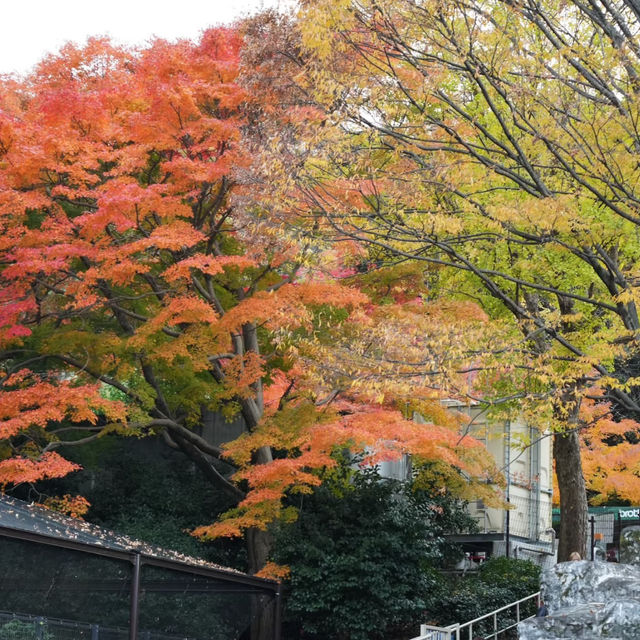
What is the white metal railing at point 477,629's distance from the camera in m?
11.9

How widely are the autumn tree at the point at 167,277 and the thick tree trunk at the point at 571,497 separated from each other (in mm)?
1846

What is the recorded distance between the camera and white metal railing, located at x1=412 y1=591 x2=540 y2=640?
39.0ft

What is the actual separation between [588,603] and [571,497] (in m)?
5.63

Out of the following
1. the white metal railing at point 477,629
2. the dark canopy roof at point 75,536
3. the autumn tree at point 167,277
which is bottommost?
the white metal railing at point 477,629

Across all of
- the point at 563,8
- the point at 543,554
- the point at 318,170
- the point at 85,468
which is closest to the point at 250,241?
the point at 318,170

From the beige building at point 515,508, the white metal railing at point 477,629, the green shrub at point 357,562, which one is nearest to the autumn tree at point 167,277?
the green shrub at point 357,562

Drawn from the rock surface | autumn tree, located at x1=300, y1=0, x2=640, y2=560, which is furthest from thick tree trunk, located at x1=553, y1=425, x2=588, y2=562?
autumn tree, located at x1=300, y1=0, x2=640, y2=560

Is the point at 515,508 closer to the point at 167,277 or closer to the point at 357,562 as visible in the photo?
the point at 357,562

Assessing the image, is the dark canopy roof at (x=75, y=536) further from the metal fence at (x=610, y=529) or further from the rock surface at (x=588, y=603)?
the metal fence at (x=610, y=529)

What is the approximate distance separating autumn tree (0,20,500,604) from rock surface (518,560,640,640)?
3134 millimetres

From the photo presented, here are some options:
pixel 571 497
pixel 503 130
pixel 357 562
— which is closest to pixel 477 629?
pixel 357 562

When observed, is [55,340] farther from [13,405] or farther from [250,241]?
[250,241]

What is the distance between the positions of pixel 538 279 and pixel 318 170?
560cm

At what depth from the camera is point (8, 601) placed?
1283 cm
